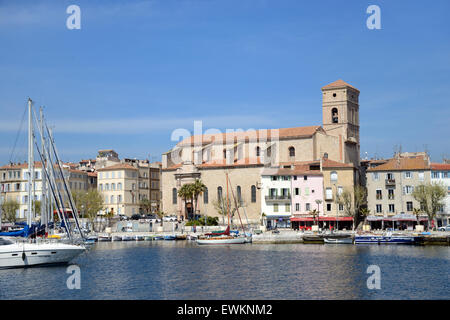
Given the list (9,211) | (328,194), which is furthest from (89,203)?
(328,194)

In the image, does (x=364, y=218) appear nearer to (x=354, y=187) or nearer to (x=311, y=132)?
(x=354, y=187)

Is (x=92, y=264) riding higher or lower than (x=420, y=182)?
lower

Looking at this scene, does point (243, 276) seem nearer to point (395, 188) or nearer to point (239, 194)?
point (395, 188)

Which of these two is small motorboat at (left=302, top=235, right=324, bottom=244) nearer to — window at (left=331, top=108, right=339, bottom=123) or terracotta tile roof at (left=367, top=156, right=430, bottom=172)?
terracotta tile roof at (left=367, top=156, right=430, bottom=172)

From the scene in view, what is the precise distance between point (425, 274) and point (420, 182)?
39.1 meters

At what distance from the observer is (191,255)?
55438 millimetres

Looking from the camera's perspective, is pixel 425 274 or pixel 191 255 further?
pixel 191 255

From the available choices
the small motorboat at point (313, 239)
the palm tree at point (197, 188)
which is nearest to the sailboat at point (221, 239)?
the small motorboat at point (313, 239)

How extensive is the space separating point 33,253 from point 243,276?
1518 cm

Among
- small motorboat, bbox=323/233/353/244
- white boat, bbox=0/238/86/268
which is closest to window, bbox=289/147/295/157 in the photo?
small motorboat, bbox=323/233/353/244

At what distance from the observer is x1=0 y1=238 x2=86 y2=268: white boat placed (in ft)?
136

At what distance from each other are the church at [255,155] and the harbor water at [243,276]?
32387mm
